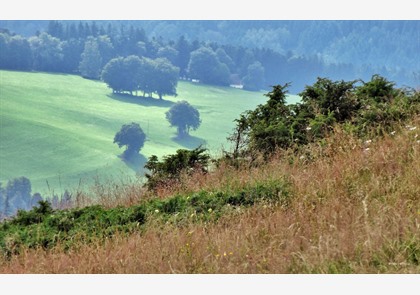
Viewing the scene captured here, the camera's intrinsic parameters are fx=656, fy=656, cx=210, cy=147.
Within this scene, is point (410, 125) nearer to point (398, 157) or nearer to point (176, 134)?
point (398, 157)

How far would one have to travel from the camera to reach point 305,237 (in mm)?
6457

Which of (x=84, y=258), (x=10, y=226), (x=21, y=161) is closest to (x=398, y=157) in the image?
(x=84, y=258)

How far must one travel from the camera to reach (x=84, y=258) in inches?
252

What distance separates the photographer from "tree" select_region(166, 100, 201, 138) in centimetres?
17075

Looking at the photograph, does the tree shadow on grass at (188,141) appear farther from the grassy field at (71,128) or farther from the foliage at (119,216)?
the foliage at (119,216)

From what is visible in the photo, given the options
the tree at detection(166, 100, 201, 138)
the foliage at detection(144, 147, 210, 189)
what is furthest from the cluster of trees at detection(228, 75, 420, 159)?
the tree at detection(166, 100, 201, 138)

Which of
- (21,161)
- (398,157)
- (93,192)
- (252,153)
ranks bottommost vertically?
(21,161)

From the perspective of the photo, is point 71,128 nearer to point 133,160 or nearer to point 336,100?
point 133,160

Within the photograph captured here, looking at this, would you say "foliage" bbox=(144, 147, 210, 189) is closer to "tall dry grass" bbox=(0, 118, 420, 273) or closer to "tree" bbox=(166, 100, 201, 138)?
"tall dry grass" bbox=(0, 118, 420, 273)

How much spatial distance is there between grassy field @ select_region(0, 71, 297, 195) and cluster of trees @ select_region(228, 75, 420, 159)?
98.1 m

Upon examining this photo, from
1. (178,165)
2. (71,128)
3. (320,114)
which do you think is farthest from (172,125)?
(320,114)

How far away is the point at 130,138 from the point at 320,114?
141 metres

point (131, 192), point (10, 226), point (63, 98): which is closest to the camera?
point (10, 226)

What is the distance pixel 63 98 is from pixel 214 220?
16942cm
